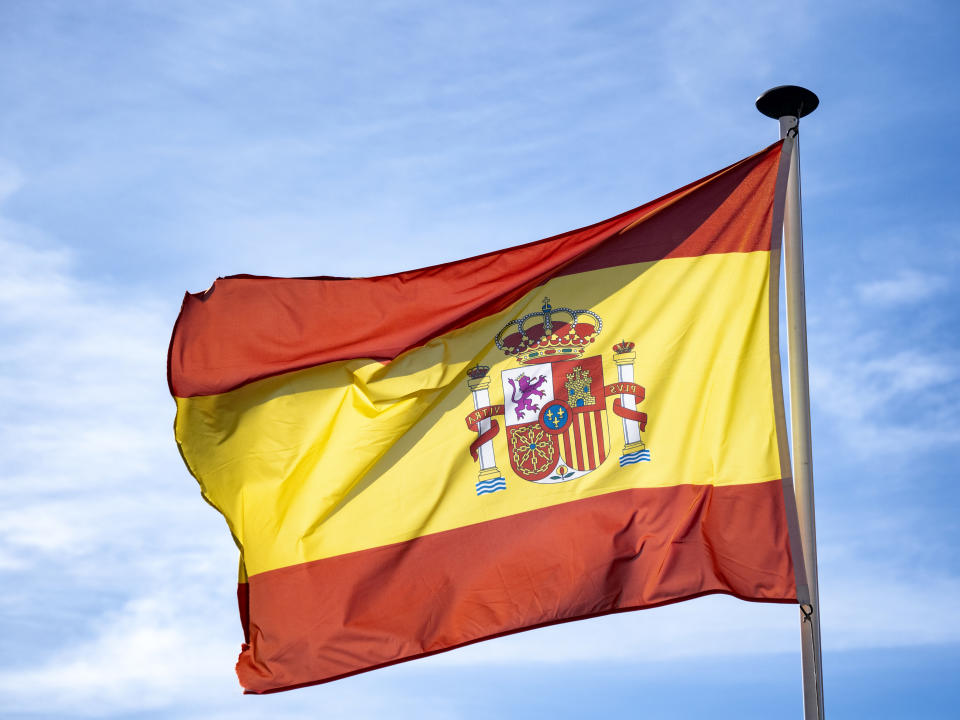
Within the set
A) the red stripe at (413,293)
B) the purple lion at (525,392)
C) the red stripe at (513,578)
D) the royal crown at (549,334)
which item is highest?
the red stripe at (413,293)

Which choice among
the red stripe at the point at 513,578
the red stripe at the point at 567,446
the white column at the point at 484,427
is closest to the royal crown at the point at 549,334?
the white column at the point at 484,427

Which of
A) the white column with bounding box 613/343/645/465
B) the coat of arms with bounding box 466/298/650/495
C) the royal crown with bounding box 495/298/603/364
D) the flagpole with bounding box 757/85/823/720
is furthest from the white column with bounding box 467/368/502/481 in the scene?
the flagpole with bounding box 757/85/823/720

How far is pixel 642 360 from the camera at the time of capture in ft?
34.6

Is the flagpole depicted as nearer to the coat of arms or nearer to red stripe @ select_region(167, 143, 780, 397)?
red stripe @ select_region(167, 143, 780, 397)

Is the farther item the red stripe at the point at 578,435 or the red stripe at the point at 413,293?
the red stripe at the point at 413,293

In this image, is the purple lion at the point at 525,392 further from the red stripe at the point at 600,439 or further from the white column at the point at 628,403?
the white column at the point at 628,403

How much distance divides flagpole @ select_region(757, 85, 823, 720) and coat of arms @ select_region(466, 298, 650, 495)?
1370mm

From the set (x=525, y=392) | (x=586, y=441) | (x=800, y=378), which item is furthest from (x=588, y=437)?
(x=800, y=378)

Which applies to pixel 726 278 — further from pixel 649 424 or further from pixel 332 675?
pixel 332 675

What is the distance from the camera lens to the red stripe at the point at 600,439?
10.5m

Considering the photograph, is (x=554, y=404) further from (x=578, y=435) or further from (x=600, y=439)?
(x=600, y=439)

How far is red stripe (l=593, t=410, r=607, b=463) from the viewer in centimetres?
1045

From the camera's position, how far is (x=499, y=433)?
1090 centimetres

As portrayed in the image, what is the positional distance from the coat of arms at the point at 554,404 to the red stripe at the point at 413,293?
47 cm
